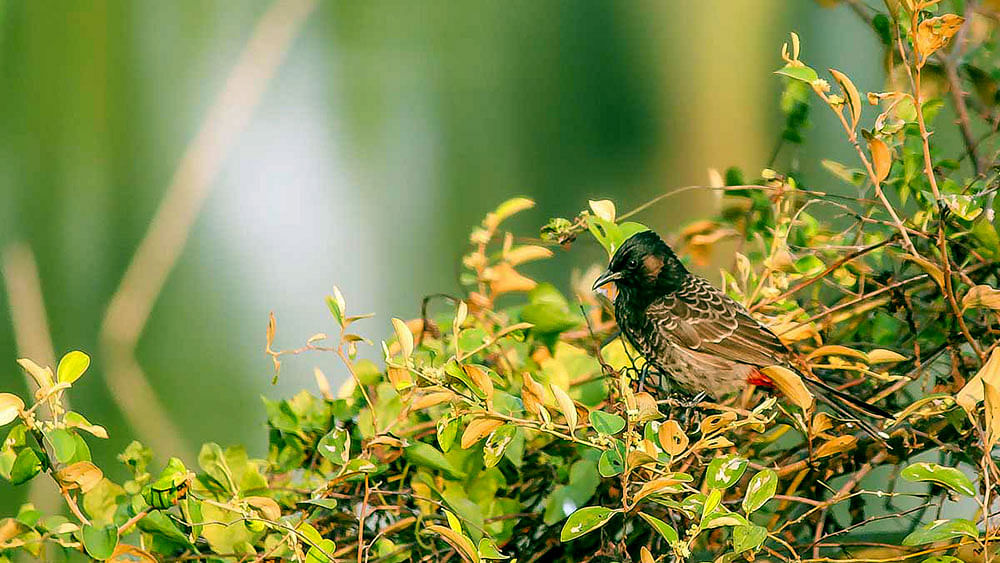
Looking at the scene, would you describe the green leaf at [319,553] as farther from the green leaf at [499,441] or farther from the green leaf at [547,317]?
the green leaf at [547,317]

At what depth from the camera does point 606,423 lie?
0.72m

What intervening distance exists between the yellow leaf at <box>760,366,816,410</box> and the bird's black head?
0.37 meters

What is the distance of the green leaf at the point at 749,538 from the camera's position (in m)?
0.67

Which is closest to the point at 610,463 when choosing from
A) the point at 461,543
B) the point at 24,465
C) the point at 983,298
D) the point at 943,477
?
the point at 461,543

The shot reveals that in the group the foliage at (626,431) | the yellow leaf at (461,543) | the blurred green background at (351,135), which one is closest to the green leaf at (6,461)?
the foliage at (626,431)

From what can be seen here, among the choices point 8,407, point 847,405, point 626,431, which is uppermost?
point 8,407

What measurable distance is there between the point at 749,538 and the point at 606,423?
131 millimetres

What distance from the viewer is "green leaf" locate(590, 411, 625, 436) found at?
711 millimetres

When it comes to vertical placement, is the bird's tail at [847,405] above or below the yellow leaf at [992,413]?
below

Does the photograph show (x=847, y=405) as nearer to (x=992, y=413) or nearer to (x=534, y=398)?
(x=992, y=413)

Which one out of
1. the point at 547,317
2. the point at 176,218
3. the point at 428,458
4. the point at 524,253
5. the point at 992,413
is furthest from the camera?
the point at 176,218

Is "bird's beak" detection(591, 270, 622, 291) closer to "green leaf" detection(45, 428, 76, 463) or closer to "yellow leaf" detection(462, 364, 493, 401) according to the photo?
"yellow leaf" detection(462, 364, 493, 401)

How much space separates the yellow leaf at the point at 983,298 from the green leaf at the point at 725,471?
0.25m

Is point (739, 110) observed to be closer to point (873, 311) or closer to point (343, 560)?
point (873, 311)
